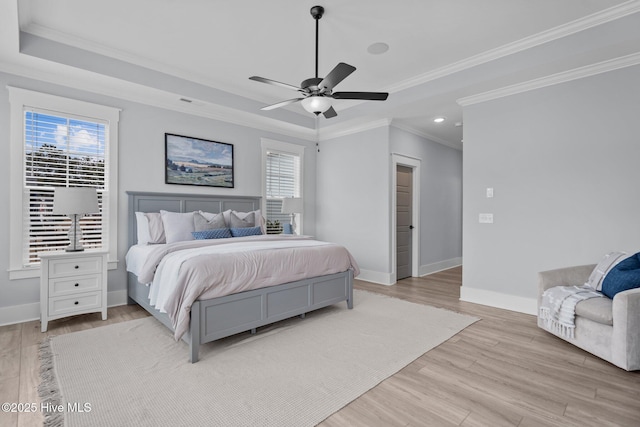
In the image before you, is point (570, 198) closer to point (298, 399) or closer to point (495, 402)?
point (495, 402)

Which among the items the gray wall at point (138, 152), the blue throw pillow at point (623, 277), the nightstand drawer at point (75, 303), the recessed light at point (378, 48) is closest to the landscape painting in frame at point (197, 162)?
the gray wall at point (138, 152)

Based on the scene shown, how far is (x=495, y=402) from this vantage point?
199 cm

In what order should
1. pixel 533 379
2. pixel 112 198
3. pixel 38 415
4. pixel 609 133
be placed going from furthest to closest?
1. pixel 112 198
2. pixel 609 133
3. pixel 533 379
4. pixel 38 415

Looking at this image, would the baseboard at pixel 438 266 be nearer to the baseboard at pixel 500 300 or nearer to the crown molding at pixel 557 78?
the baseboard at pixel 500 300

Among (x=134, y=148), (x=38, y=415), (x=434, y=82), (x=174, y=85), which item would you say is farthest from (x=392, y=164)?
(x=38, y=415)

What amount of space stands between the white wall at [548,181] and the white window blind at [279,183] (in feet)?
9.91

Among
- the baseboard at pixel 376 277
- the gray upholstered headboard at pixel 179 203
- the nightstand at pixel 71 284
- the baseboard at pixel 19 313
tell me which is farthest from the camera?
the baseboard at pixel 376 277

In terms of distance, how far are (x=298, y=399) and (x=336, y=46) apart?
11.0 ft

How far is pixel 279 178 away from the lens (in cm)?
576

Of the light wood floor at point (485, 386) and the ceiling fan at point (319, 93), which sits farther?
the ceiling fan at point (319, 93)

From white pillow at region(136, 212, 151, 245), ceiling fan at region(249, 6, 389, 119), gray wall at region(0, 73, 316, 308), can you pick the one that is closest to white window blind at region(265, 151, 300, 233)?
gray wall at region(0, 73, 316, 308)

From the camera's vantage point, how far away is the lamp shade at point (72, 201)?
3186 millimetres

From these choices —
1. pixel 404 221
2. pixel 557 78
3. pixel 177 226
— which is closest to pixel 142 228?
pixel 177 226

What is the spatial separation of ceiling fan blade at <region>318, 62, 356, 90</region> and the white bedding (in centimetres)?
161
